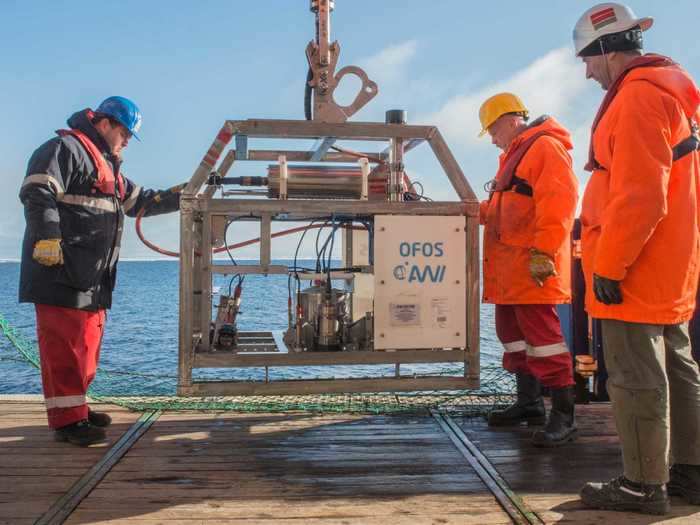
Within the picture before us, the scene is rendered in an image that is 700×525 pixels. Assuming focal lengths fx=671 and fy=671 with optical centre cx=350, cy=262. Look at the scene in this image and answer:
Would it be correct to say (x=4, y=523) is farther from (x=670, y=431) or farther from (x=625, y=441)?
(x=670, y=431)

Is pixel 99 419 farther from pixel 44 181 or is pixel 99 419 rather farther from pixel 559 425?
pixel 559 425

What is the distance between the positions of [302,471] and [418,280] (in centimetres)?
113

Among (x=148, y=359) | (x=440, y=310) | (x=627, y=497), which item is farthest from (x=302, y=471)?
(x=148, y=359)

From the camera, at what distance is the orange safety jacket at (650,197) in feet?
8.07

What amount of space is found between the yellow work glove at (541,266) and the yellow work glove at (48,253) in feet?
8.01

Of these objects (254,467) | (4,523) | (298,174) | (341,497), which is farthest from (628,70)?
(4,523)

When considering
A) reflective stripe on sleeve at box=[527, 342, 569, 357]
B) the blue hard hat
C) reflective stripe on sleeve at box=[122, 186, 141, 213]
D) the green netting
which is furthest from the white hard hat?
reflective stripe on sleeve at box=[122, 186, 141, 213]

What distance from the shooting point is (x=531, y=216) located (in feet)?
12.4

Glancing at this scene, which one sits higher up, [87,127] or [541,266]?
[87,127]

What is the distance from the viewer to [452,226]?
356 centimetres

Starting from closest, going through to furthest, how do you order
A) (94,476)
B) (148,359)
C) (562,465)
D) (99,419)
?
(94,476) < (562,465) < (99,419) < (148,359)

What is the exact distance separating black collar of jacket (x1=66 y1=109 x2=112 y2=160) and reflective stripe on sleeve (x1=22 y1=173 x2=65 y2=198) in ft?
1.60

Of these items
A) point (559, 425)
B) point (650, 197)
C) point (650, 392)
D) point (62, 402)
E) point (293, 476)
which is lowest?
point (293, 476)

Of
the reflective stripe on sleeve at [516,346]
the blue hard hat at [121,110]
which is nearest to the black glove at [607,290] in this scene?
the reflective stripe on sleeve at [516,346]
